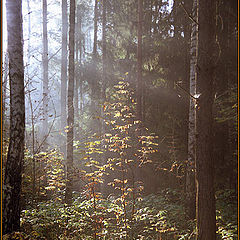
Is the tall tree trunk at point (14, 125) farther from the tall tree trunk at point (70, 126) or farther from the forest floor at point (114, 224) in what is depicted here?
the tall tree trunk at point (70, 126)

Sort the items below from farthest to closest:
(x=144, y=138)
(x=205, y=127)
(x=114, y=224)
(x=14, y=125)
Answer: (x=144, y=138) < (x=114, y=224) < (x=14, y=125) < (x=205, y=127)

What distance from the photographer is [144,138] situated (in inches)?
429

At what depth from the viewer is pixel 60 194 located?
31.3ft

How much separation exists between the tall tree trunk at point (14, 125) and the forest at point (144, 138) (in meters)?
0.02

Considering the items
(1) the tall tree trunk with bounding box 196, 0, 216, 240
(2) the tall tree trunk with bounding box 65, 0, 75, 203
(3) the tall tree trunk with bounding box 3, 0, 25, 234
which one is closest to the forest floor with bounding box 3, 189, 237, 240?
(3) the tall tree trunk with bounding box 3, 0, 25, 234

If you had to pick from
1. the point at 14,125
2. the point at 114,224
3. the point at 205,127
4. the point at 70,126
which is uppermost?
the point at 70,126

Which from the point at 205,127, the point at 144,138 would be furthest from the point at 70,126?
the point at 205,127

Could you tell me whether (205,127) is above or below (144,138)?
below

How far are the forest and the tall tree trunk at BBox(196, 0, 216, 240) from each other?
0.02m

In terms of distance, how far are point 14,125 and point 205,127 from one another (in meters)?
3.83

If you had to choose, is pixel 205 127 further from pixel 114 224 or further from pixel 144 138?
pixel 144 138

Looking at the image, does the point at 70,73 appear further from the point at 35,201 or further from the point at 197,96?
the point at 197,96

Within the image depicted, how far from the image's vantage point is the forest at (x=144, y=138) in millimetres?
4379

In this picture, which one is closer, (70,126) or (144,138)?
(70,126)
